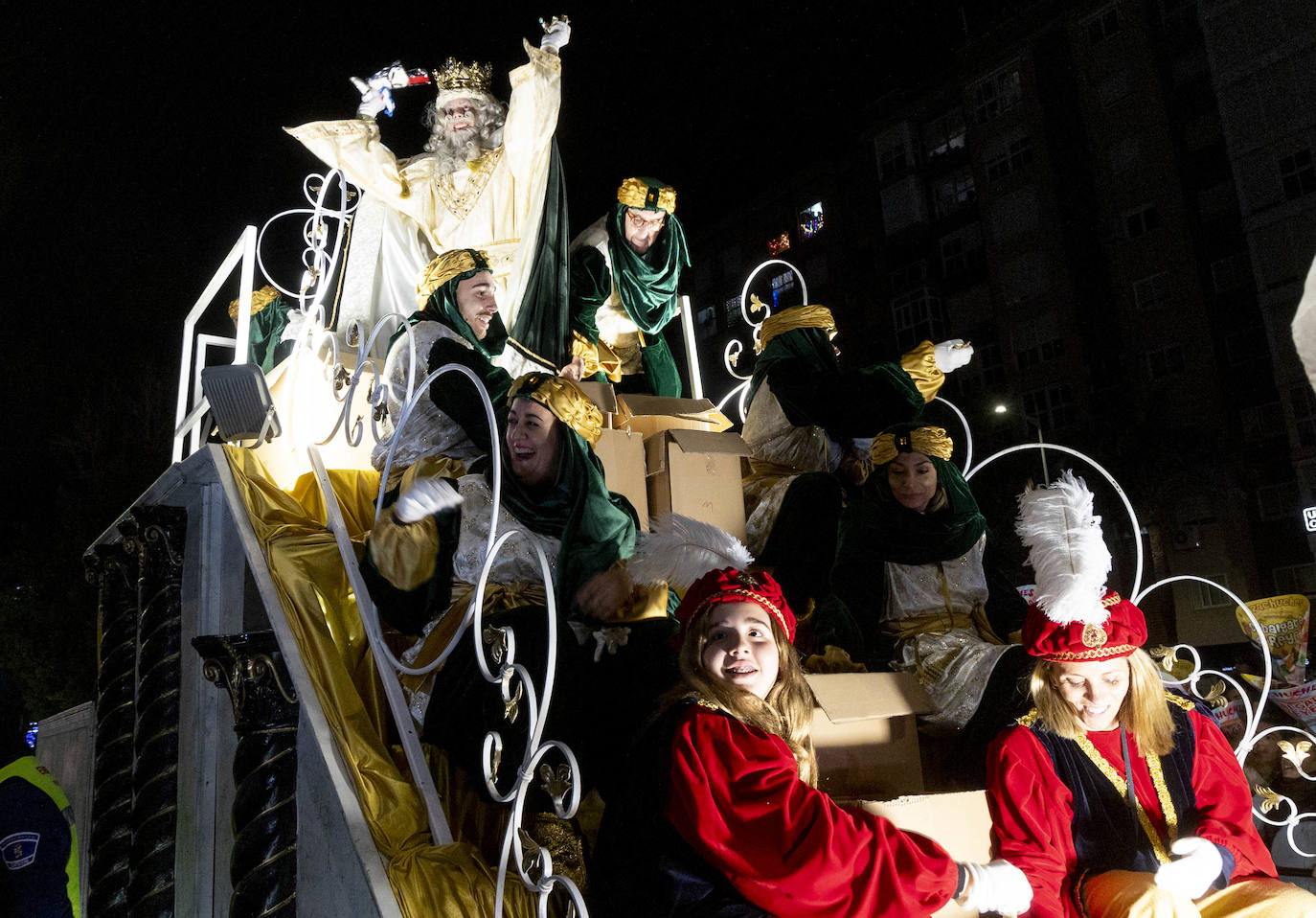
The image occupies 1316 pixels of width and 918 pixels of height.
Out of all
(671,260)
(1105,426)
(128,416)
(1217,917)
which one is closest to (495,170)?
(671,260)

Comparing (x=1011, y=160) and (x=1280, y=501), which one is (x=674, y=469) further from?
(x=1011, y=160)

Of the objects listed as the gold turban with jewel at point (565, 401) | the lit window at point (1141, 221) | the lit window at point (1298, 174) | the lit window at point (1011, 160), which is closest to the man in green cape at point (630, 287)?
the gold turban with jewel at point (565, 401)

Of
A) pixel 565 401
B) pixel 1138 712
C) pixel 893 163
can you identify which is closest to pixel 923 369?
pixel 565 401

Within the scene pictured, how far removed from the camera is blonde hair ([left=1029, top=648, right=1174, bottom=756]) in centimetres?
273

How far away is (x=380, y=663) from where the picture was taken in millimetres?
3012

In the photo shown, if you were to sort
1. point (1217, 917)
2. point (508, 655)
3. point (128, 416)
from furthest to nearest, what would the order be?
point (128, 416), point (1217, 917), point (508, 655)

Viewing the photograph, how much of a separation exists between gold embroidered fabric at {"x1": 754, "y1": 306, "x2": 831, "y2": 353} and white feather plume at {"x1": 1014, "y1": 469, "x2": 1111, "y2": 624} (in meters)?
1.78

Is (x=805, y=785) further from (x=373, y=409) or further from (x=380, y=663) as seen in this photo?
(x=373, y=409)

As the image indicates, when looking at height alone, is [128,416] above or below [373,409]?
above

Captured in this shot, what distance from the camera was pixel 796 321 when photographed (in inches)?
182

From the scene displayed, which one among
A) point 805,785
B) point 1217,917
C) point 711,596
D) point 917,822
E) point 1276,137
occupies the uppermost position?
point 1276,137

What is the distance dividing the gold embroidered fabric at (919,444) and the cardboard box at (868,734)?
3.83ft

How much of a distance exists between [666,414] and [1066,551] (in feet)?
7.85

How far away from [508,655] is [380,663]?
0.80 metres
